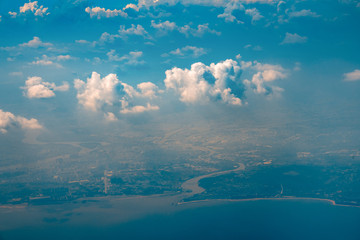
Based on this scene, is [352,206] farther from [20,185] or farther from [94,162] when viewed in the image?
[20,185]

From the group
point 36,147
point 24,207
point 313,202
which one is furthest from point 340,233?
point 36,147

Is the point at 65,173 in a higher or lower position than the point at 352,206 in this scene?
higher

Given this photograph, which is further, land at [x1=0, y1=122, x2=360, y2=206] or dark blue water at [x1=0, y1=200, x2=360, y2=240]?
land at [x1=0, y1=122, x2=360, y2=206]

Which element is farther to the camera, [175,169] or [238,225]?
[175,169]

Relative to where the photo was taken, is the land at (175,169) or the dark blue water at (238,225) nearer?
the dark blue water at (238,225)

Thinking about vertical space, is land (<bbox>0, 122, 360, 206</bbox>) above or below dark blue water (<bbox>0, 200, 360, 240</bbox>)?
above

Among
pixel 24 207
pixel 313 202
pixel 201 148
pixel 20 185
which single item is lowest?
pixel 313 202

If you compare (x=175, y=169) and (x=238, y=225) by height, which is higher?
(x=175, y=169)

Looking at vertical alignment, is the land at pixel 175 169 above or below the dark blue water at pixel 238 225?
above
